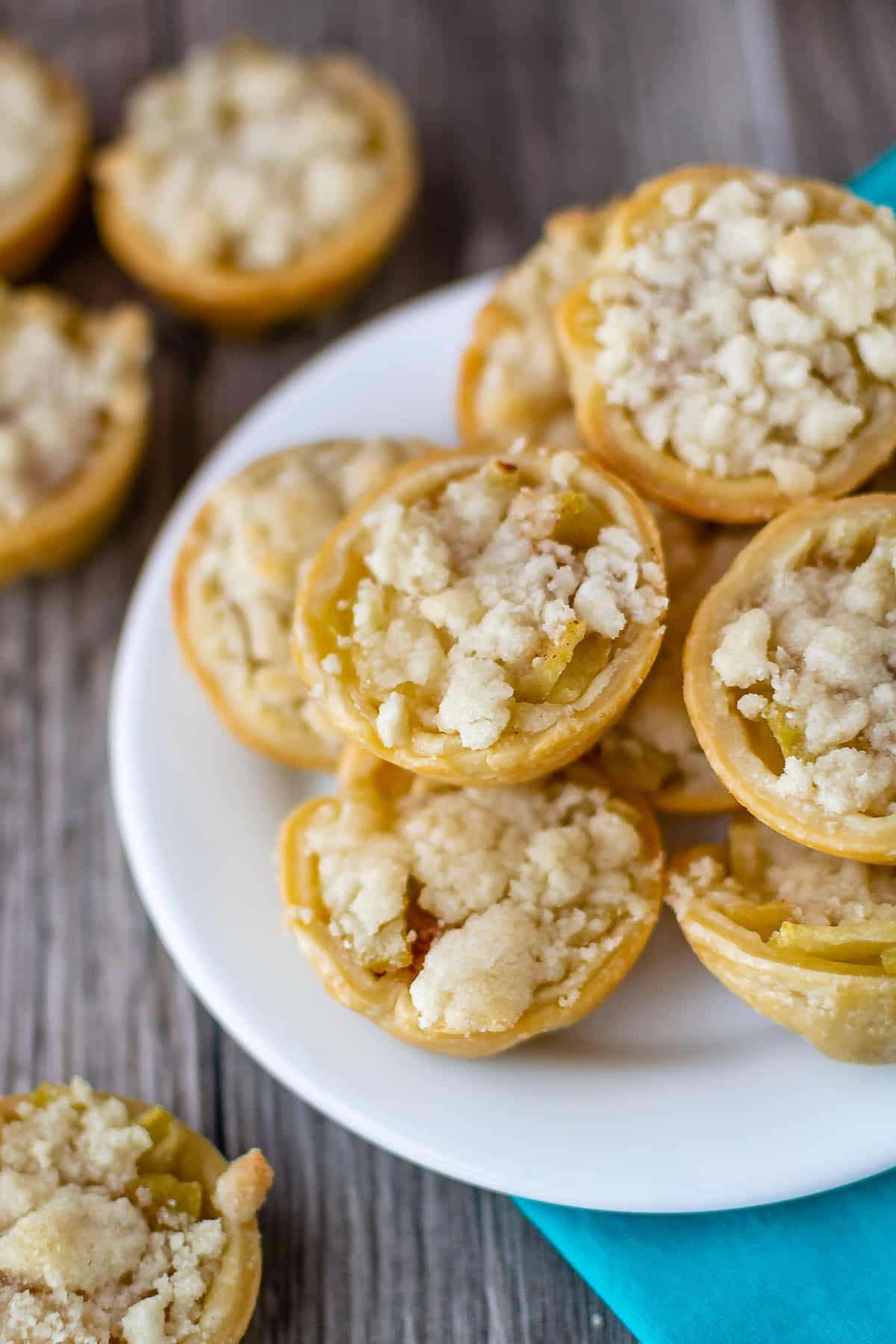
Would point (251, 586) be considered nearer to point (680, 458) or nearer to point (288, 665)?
point (288, 665)

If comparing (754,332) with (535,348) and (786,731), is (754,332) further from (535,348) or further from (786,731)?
(786,731)

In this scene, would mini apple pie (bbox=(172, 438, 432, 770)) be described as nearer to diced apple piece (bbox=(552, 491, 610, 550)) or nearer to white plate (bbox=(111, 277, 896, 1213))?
white plate (bbox=(111, 277, 896, 1213))

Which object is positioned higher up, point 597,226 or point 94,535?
point 597,226

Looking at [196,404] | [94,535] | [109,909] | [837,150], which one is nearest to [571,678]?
[109,909]

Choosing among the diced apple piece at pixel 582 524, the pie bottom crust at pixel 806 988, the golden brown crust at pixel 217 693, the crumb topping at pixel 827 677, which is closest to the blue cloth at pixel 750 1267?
the pie bottom crust at pixel 806 988

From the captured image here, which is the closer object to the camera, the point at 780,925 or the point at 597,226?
the point at 780,925

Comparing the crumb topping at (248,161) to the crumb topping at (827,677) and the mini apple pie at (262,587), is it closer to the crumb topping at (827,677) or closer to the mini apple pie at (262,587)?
the mini apple pie at (262,587)
